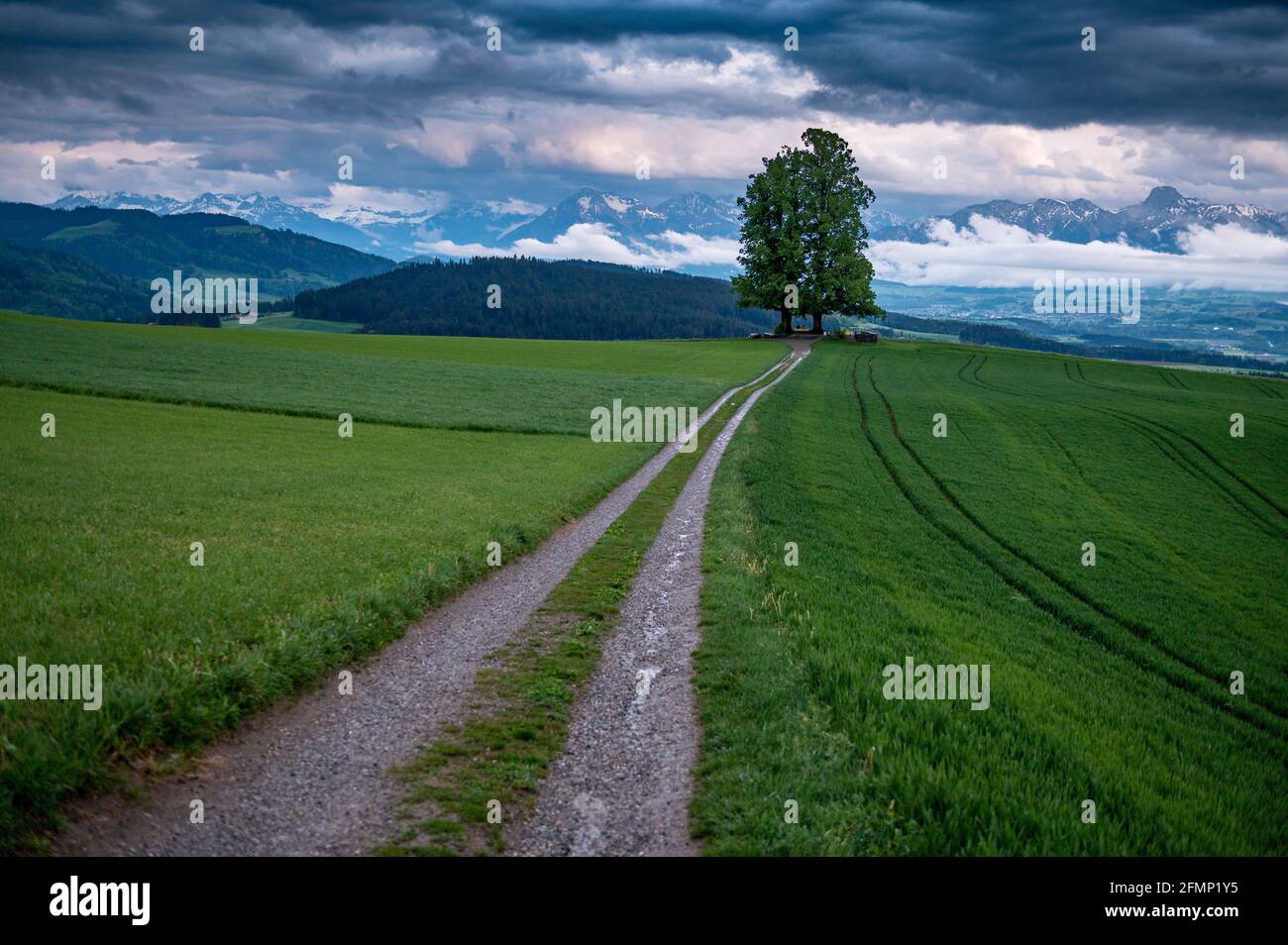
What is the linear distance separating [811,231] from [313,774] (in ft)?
333

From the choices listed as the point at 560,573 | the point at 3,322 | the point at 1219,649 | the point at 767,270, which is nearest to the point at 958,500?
the point at 1219,649

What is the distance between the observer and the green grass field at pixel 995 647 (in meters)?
8.67

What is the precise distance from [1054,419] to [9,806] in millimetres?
59699

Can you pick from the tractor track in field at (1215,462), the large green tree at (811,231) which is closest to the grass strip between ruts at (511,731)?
the tractor track in field at (1215,462)

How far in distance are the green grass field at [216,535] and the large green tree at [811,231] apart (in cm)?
5874

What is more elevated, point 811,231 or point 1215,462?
point 811,231

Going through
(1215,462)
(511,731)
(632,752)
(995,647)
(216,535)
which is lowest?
(995,647)

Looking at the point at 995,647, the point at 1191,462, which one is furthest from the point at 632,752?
the point at 1191,462

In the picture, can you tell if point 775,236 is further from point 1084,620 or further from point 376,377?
point 1084,620

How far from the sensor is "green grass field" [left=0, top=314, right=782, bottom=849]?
31.5 feet

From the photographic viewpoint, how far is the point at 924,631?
1577 cm

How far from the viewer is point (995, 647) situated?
15.6 metres
